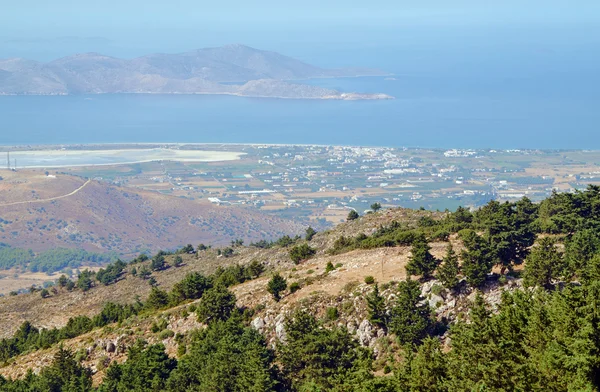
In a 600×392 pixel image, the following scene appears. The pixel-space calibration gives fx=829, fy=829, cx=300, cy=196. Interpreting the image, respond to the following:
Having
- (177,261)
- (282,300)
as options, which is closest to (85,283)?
(177,261)

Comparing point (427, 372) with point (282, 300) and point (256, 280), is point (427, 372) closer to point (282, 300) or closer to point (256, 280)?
point (282, 300)

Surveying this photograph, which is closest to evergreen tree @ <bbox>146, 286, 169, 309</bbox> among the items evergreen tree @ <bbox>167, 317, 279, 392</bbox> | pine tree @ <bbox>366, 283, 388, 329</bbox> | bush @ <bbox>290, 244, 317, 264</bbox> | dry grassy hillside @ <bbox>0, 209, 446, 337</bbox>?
dry grassy hillside @ <bbox>0, 209, 446, 337</bbox>

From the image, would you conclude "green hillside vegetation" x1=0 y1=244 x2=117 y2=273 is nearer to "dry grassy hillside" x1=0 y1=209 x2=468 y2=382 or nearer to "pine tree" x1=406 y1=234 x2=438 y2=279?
"dry grassy hillside" x1=0 y1=209 x2=468 y2=382

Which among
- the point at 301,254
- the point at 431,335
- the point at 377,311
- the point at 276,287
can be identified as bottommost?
the point at 301,254

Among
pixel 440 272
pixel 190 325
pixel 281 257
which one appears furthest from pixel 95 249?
pixel 440 272

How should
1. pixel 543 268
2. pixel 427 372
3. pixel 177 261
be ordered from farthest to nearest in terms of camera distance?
1. pixel 177 261
2. pixel 543 268
3. pixel 427 372

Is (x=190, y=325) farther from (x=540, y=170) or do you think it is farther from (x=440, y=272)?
(x=540, y=170)
